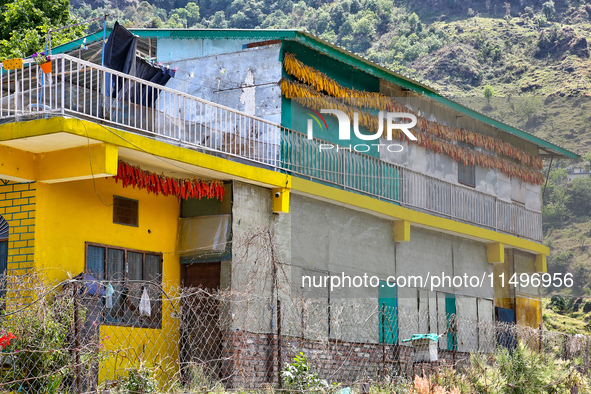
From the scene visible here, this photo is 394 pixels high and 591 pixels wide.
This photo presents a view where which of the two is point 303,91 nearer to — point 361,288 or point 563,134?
point 361,288

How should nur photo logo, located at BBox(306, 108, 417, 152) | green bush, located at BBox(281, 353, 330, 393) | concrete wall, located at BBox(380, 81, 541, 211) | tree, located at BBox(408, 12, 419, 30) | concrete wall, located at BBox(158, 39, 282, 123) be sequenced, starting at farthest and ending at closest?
tree, located at BBox(408, 12, 419, 30)
concrete wall, located at BBox(380, 81, 541, 211)
nur photo logo, located at BBox(306, 108, 417, 152)
concrete wall, located at BBox(158, 39, 282, 123)
green bush, located at BBox(281, 353, 330, 393)

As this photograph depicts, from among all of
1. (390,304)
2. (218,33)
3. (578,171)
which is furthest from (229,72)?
(578,171)

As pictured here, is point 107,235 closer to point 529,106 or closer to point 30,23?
point 30,23

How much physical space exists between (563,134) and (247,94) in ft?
222

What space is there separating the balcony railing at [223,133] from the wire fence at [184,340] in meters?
2.56

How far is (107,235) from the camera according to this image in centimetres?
1259

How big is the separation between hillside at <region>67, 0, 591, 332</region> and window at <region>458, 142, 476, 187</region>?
5182 cm

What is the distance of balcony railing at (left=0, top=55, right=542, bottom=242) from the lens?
11.0 metres

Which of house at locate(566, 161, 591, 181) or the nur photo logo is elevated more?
house at locate(566, 161, 591, 181)

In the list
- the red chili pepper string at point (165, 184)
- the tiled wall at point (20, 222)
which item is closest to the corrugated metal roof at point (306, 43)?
the red chili pepper string at point (165, 184)

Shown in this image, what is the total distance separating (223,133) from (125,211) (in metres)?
2.67

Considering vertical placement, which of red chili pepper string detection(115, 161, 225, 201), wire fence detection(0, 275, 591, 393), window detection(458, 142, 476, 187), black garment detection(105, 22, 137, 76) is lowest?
wire fence detection(0, 275, 591, 393)

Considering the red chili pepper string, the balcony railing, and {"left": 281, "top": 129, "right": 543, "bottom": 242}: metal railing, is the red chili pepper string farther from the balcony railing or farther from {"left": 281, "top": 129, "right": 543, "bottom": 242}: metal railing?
{"left": 281, "top": 129, "right": 543, "bottom": 242}: metal railing

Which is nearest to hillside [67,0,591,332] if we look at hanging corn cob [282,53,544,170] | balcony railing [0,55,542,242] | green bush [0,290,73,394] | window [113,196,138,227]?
hanging corn cob [282,53,544,170]
